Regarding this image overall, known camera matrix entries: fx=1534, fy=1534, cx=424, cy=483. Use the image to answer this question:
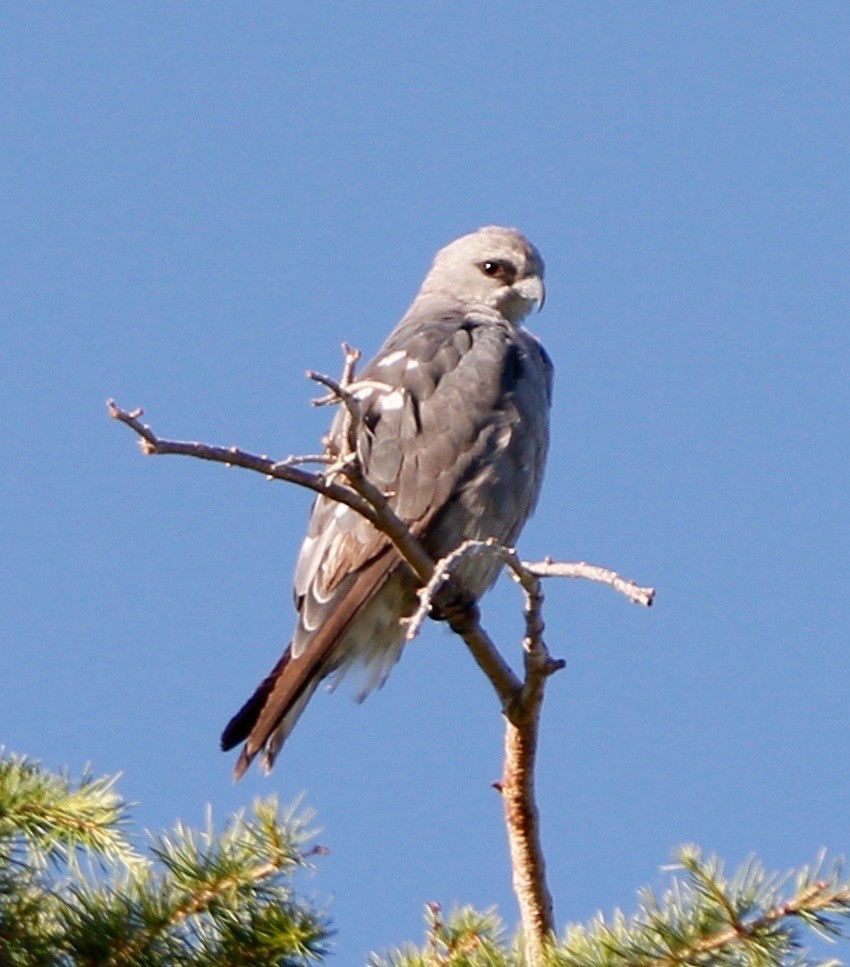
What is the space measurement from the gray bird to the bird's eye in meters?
0.85

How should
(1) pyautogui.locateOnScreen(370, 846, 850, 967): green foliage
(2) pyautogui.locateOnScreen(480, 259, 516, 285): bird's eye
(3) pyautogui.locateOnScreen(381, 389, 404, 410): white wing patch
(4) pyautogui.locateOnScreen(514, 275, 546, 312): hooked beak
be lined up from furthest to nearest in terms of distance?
(2) pyautogui.locateOnScreen(480, 259, 516, 285): bird's eye
(4) pyautogui.locateOnScreen(514, 275, 546, 312): hooked beak
(3) pyautogui.locateOnScreen(381, 389, 404, 410): white wing patch
(1) pyautogui.locateOnScreen(370, 846, 850, 967): green foliage

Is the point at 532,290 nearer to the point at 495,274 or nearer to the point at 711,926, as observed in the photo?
the point at 495,274

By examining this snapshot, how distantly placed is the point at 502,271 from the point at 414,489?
Answer: 5.84ft

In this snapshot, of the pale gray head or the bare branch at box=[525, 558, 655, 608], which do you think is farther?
the pale gray head

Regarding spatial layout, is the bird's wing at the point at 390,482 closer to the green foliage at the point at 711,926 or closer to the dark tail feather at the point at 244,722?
the dark tail feather at the point at 244,722

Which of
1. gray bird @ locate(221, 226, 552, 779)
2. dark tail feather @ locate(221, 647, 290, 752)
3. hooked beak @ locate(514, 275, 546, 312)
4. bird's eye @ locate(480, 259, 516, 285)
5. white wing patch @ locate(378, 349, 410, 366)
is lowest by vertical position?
dark tail feather @ locate(221, 647, 290, 752)

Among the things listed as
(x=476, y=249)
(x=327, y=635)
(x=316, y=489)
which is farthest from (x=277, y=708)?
(x=476, y=249)

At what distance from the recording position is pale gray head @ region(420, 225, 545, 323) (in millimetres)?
6637

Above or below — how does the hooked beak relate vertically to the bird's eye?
below

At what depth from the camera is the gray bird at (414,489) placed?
16.1 feet

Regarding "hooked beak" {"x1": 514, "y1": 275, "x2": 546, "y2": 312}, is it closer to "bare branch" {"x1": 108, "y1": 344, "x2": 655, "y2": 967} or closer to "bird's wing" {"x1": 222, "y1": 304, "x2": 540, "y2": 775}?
"bird's wing" {"x1": 222, "y1": 304, "x2": 540, "y2": 775}

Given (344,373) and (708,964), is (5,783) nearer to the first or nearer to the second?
(344,373)

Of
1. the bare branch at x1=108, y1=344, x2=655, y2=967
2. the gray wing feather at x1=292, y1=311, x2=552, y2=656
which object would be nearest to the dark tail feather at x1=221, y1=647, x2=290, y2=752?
the gray wing feather at x1=292, y1=311, x2=552, y2=656

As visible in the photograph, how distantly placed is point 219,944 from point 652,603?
102cm
